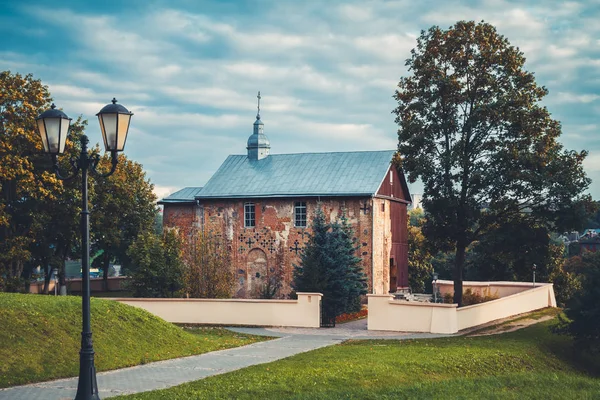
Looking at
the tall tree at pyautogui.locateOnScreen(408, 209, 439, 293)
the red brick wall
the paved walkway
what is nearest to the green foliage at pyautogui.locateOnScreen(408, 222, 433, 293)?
the tall tree at pyautogui.locateOnScreen(408, 209, 439, 293)

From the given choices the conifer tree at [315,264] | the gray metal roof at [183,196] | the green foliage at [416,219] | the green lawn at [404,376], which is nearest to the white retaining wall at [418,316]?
the green lawn at [404,376]

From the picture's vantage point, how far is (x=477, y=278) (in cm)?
4662

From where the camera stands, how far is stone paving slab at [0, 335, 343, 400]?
13.5m

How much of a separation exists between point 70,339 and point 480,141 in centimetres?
1962

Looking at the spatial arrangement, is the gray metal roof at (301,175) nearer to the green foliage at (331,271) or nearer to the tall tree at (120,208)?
the green foliage at (331,271)

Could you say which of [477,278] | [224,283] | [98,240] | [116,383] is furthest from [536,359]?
[98,240]

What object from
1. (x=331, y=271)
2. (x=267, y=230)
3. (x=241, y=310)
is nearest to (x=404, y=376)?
(x=241, y=310)

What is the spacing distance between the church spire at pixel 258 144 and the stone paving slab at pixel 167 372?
20442mm

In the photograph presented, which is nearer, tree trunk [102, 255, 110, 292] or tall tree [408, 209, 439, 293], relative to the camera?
tall tree [408, 209, 439, 293]

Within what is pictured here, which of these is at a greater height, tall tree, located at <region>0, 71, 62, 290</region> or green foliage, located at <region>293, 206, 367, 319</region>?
tall tree, located at <region>0, 71, 62, 290</region>

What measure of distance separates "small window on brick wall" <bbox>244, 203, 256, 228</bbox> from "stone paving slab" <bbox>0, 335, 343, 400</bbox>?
53.5 ft

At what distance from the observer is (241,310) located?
26891mm

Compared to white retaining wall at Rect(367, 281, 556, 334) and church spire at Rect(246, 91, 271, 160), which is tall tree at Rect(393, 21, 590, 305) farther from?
church spire at Rect(246, 91, 271, 160)

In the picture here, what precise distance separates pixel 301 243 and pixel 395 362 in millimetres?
19606
